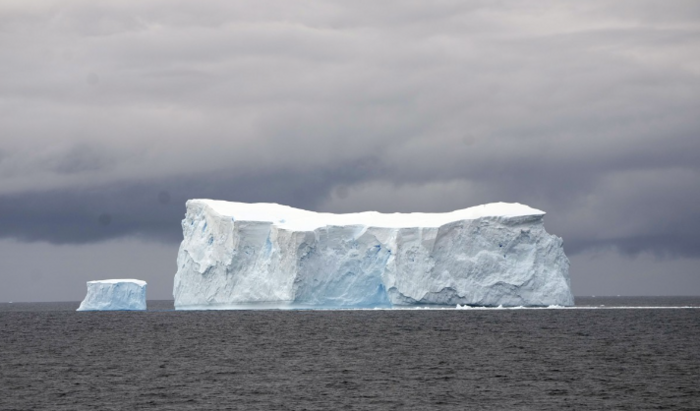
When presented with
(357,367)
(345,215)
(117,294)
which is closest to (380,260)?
(345,215)

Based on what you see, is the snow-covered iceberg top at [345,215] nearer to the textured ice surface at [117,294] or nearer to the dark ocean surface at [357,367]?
the dark ocean surface at [357,367]

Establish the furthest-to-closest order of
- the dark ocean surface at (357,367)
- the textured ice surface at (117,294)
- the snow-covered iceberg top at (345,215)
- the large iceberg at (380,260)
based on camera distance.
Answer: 1. the textured ice surface at (117,294)
2. the snow-covered iceberg top at (345,215)
3. the large iceberg at (380,260)
4. the dark ocean surface at (357,367)

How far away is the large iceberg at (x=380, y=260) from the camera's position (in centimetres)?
4269

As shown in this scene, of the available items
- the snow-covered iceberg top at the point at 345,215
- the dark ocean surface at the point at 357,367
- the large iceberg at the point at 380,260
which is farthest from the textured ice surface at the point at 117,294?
the dark ocean surface at the point at 357,367

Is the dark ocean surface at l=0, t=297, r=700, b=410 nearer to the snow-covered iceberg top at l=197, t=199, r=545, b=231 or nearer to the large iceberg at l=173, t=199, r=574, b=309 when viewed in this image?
the large iceberg at l=173, t=199, r=574, b=309

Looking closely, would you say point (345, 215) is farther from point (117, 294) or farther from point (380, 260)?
point (117, 294)

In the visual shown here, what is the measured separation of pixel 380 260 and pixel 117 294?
1566 centimetres

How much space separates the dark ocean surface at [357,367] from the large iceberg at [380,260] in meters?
2.86

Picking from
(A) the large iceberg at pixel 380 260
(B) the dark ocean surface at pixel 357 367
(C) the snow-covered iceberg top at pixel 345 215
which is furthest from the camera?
(C) the snow-covered iceberg top at pixel 345 215

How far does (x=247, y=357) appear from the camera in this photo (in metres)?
27.0

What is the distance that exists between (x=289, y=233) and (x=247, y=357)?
51.7 feet

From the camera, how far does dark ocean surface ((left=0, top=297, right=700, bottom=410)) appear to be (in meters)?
18.4

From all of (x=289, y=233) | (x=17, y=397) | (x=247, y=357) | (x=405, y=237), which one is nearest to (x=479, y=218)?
(x=405, y=237)

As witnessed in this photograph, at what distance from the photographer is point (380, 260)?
4438 cm
